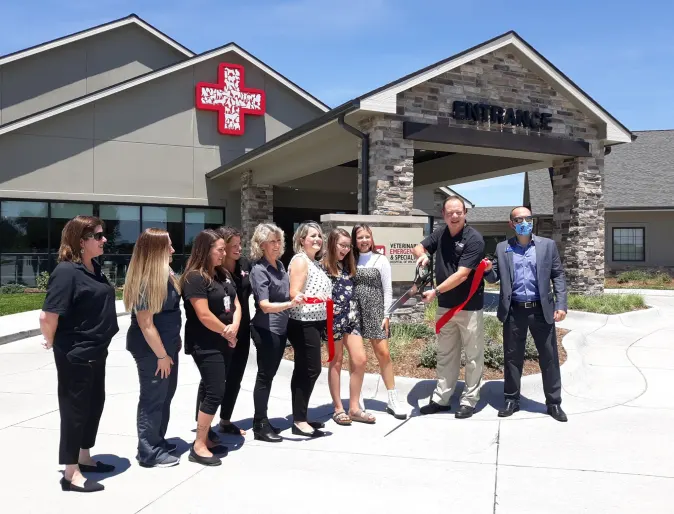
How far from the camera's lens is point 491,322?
911 cm

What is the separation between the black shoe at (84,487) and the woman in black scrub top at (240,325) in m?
1.02

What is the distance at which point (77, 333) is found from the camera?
4035mm

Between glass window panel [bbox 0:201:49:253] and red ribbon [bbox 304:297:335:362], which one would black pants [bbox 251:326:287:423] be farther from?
glass window panel [bbox 0:201:49:253]

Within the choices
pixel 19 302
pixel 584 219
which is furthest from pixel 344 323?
pixel 19 302

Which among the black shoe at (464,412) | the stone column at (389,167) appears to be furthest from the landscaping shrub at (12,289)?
the black shoe at (464,412)

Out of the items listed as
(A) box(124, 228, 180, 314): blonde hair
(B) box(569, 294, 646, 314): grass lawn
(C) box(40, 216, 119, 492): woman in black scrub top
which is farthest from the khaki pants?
(B) box(569, 294, 646, 314): grass lawn

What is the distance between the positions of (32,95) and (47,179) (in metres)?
5.01

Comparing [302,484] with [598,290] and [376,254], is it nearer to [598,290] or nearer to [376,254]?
[376,254]

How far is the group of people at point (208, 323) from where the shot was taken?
4055 millimetres

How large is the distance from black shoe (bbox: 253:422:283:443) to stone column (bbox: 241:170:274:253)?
548 inches

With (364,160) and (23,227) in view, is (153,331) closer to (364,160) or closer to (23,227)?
(364,160)

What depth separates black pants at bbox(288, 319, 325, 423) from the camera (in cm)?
523

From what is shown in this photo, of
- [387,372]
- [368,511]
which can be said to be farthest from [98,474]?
[387,372]

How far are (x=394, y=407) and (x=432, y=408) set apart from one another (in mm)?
424
